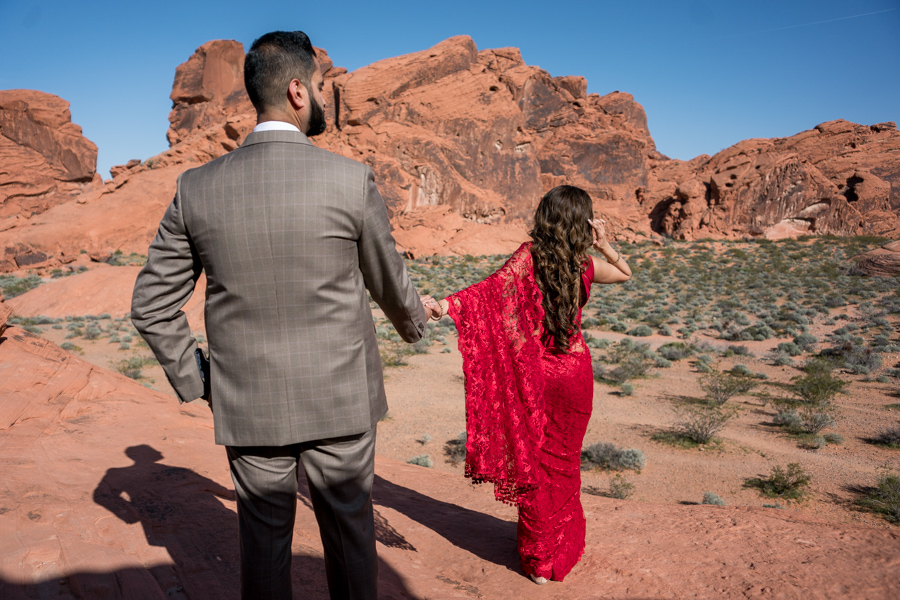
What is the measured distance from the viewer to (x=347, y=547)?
5.30 feet

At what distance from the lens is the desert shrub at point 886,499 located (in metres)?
4.41

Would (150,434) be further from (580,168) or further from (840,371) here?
(580,168)

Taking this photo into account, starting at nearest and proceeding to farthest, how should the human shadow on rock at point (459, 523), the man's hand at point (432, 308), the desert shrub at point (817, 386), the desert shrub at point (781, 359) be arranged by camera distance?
the man's hand at point (432, 308) < the human shadow on rock at point (459, 523) < the desert shrub at point (817, 386) < the desert shrub at point (781, 359)

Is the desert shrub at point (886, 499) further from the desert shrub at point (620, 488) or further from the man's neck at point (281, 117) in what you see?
the man's neck at point (281, 117)

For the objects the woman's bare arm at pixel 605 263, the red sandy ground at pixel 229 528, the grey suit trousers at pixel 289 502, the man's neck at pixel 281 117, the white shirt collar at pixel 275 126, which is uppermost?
the man's neck at pixel 281 117

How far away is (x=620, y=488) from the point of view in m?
4.99

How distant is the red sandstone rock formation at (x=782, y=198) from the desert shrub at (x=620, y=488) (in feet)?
96.1

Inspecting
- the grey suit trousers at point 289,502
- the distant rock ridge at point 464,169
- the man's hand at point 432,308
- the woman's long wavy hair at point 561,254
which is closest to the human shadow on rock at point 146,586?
the grey suit trousers at point 289,502

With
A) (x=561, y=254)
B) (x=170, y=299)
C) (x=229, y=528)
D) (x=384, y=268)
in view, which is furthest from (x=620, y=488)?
(x=170, y=299)

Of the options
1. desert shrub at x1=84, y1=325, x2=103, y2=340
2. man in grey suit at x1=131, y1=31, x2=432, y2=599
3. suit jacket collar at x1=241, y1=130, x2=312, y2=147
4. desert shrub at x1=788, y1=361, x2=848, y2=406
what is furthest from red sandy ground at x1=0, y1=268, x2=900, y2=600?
desert shrub at x1=84, y1=325, x2=103, y2=340

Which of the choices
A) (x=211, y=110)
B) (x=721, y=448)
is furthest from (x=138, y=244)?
(x=721, y=448)

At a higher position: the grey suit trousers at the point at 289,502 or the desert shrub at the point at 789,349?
the grey suit trousers at the point at 289,502

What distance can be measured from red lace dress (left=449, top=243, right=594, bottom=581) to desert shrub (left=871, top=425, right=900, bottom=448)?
212 inches

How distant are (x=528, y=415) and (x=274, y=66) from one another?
2063 millimetres
